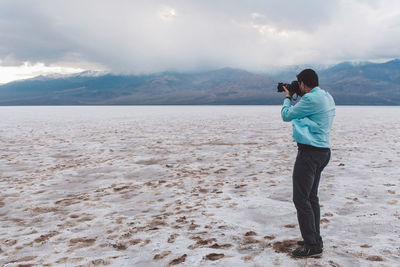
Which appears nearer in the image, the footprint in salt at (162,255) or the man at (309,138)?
the man at (309,138)

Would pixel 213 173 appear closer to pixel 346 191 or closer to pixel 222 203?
pixel 222 203

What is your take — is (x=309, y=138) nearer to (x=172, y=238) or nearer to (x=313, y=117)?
(x=313, y=117)

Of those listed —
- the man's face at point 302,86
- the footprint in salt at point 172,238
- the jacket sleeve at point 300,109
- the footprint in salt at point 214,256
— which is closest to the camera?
the jacket sleeve at point 300,109

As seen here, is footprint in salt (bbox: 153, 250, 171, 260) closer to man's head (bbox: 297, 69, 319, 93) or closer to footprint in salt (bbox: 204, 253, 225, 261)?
footprint in salt (bbox: 204, 253, 225, 261)

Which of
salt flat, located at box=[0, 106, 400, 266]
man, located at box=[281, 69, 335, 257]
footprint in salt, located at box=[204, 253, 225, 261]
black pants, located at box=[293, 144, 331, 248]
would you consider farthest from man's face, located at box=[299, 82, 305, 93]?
footprint in salt, located at box=[204, 253, 225, 261]

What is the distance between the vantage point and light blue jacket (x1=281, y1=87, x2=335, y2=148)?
4.28 metres

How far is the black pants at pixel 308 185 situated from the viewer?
14.3 ft

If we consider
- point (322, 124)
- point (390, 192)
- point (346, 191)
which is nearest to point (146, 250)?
point (322, 124)

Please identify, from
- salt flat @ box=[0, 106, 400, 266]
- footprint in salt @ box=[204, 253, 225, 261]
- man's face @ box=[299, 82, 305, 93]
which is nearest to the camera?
man's face @ box=[299, 82, 305, 93]

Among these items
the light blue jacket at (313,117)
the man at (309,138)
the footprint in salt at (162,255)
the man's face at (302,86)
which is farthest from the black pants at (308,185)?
the footprint in salt at (162,255)

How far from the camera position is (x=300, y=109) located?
4.31m

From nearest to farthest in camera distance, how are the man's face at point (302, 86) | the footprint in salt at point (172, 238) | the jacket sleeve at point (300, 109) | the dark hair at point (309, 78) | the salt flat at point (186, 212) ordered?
the jacket sleeve at point (300, 109) → the dark hair at point (309, 78) → the man's face at point (302, 86) → the salt flat at point (186, 212) → the footprint in salt at point (172, 238)

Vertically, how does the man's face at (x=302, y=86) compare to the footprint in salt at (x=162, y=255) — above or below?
above

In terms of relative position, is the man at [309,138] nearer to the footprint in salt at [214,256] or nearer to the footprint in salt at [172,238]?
the footprint in salt at [214,256]
